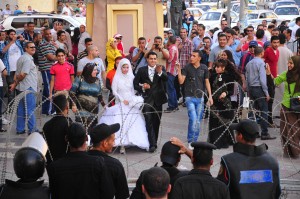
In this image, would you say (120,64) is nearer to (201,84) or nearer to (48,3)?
(201,84)

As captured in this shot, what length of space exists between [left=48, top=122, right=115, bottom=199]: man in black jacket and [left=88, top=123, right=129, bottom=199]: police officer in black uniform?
0.23 feet

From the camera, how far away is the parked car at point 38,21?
22.9 m

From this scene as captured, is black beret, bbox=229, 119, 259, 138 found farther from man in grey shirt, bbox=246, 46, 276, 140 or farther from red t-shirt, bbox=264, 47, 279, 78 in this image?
red t-shirt, bbox=264, 47, 279, 78

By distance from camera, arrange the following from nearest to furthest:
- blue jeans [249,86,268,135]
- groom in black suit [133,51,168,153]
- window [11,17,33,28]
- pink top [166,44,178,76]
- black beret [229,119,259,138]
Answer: black beret [229,119,259,138]
groom in black suit [133,51,168,153]
blue jeans [249,86,268,135]
pink top [166,44,178,76]
window [11,17,33,28]

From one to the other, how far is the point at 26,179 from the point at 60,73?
23.6 feet

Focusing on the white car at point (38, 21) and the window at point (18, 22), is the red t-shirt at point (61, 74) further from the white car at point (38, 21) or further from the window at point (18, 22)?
the window at point (18, 22)

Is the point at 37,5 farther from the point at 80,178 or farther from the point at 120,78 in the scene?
the point at 80,178

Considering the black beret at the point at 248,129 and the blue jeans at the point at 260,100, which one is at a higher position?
the black beret at the point at 248,129

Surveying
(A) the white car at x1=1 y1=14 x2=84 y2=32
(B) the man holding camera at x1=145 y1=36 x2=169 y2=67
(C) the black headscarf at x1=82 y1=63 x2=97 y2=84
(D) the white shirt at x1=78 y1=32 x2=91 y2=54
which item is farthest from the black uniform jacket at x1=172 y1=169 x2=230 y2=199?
(A) the white car at x1=1 y1=14 x2=84 y2=32

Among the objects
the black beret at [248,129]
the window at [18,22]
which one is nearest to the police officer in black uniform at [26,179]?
the black beret at [248,129]

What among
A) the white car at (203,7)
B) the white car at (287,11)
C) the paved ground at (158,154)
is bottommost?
the paved ground at (158,154)

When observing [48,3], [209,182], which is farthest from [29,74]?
[48,3]

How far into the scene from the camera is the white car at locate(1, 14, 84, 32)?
22903mm

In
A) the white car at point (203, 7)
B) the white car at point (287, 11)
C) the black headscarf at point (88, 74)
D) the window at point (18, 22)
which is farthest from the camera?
the white car at point (203, 7)
